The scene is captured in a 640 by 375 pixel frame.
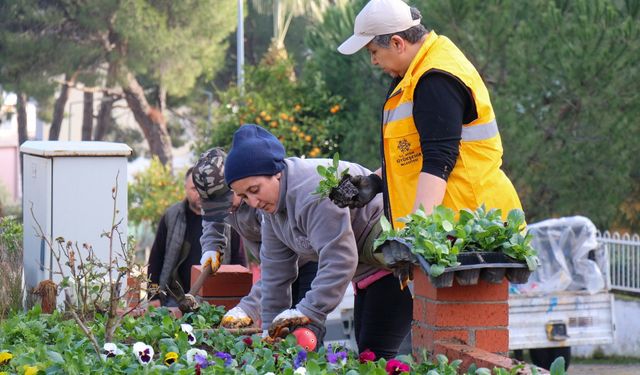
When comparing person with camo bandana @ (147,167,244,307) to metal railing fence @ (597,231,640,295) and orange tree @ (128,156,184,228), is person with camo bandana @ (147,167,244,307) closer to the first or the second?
metal railing fence @ (597,231,640,295)

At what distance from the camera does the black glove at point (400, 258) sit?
3.38 m

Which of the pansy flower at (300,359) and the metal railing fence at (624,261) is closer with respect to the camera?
the pansy flower at (300,359)

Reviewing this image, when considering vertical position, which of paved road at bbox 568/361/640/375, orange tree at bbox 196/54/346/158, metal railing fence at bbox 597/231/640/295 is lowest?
paved road at bbox 568/361/640/375

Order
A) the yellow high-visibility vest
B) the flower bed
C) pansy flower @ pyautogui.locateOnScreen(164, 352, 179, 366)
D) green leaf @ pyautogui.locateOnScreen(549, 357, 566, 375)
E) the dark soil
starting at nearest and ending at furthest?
green leaf @ pyautogui.locateOnScreen(549, 357, 566, 375) < the flower bed < pansy flower @ pyautogui.locateOnScreen(164, 352, 179, 366) < the yellow high-visibility vest < the dark soil

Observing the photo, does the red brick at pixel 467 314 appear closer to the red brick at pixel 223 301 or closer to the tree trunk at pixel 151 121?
the red brick at pixel 223 301

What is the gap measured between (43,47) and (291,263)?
23125 millimetres

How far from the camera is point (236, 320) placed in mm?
4461

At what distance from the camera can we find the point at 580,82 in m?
11.8

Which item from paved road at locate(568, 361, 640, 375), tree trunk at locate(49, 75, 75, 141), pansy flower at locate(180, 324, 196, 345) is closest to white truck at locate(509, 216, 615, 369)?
paved road at locate(568, 361, 640, 375)

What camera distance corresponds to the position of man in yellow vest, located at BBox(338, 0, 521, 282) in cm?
363

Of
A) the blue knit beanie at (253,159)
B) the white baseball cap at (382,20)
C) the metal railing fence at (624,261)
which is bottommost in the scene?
the metal railing fence at (624,261)

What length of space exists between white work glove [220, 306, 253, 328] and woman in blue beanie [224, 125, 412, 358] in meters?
0.18

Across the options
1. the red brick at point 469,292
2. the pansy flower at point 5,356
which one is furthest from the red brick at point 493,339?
the pansy flower at point 5,356

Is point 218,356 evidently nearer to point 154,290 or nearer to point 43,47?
point 154,290
